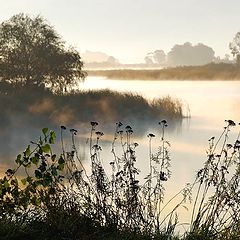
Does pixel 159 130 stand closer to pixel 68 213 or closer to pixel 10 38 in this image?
pixel 10 38

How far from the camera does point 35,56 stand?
143ft

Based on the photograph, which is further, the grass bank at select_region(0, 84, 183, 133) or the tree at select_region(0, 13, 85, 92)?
the tree at select_region(0, 13, 85, 92)

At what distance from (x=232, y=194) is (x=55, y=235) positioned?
2.70 metres

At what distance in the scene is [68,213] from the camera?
7719mm

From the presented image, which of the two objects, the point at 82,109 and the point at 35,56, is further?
the point at 35,56

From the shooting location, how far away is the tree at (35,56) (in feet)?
140

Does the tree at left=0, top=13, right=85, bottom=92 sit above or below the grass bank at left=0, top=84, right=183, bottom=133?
above

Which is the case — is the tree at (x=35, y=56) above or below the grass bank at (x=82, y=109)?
above

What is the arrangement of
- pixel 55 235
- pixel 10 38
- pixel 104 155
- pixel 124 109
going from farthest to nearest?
pixel 10 38 < pixel 124 109 < pixel 104 155 < pixel 55 235

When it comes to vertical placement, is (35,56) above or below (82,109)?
above

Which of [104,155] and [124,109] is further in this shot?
[124,109]

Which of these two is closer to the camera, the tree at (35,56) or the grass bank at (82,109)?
the grass bank at (82,109)

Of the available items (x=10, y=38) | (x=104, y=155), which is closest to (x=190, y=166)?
(x=104, y=155)

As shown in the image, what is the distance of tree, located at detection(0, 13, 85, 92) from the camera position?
42.8 metres
